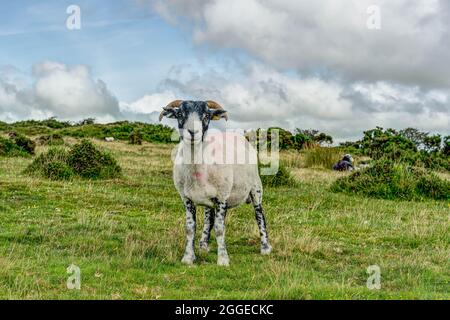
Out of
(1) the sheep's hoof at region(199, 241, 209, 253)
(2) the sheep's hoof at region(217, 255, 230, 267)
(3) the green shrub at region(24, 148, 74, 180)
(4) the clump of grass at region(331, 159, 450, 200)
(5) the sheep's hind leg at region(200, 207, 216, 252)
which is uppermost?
(3) the green shrub at region(24, 148, 74, 180)

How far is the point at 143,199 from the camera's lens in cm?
1867

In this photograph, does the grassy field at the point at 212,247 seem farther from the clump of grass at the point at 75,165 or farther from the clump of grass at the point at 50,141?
the clump of grass at the point at 50,141

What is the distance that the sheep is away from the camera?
10320 mm

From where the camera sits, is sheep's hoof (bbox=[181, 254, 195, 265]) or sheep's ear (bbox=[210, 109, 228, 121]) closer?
sheep's ear (bbox=[210, 109, 228, 121])

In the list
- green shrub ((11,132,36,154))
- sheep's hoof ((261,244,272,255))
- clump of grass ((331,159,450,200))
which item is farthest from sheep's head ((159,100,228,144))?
green shrub ((11,132,36,154))

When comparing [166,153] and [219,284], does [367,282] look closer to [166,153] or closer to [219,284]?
[219,284]

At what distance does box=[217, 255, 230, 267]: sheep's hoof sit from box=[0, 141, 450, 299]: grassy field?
0.66ft

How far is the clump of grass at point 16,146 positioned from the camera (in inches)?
1331

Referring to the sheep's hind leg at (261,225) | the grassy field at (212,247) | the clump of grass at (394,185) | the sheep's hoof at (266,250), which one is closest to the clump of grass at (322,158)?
the clump of grass at (394,185)

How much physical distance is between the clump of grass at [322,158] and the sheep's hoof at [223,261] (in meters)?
21.9

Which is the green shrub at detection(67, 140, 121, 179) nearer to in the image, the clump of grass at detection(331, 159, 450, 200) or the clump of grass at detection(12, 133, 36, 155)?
the clump of grass at detection(331, 159, 450, 200)

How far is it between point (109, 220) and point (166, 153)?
82.3ft

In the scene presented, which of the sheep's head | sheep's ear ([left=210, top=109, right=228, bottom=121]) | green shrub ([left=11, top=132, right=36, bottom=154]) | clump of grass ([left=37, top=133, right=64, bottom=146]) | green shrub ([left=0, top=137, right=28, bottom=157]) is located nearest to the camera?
the sheep's head

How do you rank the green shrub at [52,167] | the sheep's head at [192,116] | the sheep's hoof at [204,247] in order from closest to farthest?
the sheep's head at [192,116], the sheep's hoof at [204,247], the green shrub at [52,167]
